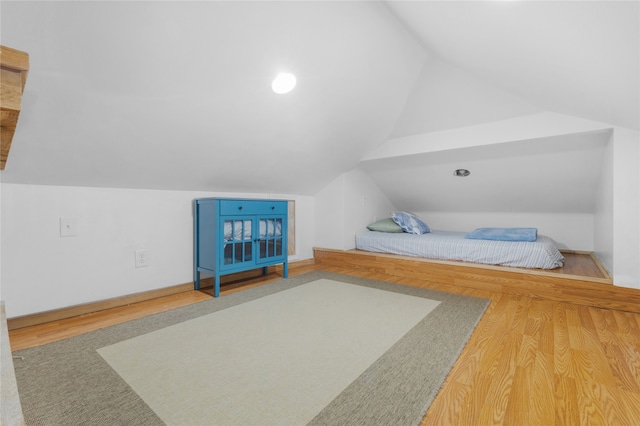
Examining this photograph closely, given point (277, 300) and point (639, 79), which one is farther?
point (277, 300)

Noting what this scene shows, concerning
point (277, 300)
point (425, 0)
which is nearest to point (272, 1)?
point (425, 0)

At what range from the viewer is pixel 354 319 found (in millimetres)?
1854

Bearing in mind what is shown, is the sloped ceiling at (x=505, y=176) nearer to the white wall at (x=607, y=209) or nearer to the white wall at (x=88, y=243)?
the white wall at (x=607, y=209)

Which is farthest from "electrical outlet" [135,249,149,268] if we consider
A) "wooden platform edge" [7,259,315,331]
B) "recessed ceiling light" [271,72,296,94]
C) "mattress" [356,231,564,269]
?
"mattress" [356,231,564,269]

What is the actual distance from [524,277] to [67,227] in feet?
11.3

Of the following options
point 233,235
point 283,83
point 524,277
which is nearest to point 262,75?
point 283,83

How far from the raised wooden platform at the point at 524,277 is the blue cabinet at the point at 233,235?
3.70 feet

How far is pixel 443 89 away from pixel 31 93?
2833 millimetres

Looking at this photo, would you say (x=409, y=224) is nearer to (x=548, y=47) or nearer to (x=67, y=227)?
(x=548, y=47)

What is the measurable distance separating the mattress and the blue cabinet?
1331 millimetres

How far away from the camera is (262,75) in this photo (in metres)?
1.88

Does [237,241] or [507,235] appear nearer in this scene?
[237,241]

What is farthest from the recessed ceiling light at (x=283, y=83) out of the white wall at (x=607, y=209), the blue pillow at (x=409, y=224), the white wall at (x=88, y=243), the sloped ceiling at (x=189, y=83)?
the white wall at (x=607, y=209)

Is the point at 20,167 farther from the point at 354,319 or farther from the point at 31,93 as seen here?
the point at 354,319
